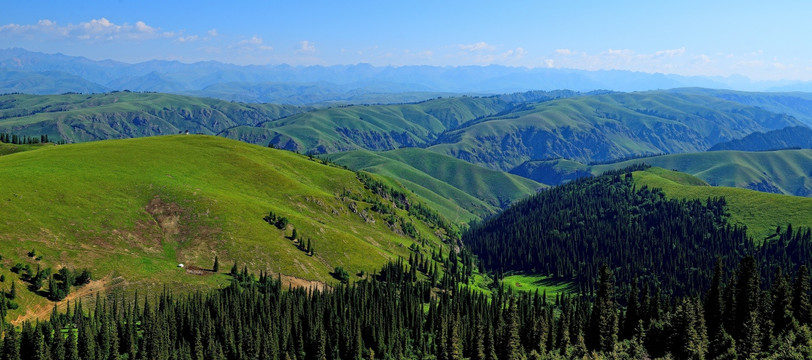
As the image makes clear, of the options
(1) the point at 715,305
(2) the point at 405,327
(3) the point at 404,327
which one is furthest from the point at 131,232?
(1) the point at 715,305

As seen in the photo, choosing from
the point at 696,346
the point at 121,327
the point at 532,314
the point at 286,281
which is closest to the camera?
the point at 696,346

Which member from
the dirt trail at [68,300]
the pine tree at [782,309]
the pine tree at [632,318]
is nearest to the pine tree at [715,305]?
the pine tree at [782,309]

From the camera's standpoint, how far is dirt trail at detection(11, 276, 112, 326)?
124m

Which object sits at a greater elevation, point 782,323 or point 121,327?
point 782,323

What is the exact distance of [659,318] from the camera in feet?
402

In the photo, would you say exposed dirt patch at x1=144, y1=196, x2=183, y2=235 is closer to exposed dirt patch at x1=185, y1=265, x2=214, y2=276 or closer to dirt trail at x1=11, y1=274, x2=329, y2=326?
exposed dirt patch at x1=185, y1=265, x2=214, y2=276

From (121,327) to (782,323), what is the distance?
150m

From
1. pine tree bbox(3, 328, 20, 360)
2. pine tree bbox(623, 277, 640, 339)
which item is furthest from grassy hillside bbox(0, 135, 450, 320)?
pine tree bbox(623, 277, 640, 339)

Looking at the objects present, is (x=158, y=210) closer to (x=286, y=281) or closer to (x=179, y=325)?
(x=286, y=281)

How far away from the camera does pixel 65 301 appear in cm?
13425

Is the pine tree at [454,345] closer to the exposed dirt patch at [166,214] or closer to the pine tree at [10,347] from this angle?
the pine tree at [10,347]

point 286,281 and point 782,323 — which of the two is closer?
point 782,323

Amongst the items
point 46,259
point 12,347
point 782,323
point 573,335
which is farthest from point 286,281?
point 782,323

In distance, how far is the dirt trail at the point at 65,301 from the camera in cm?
12374
